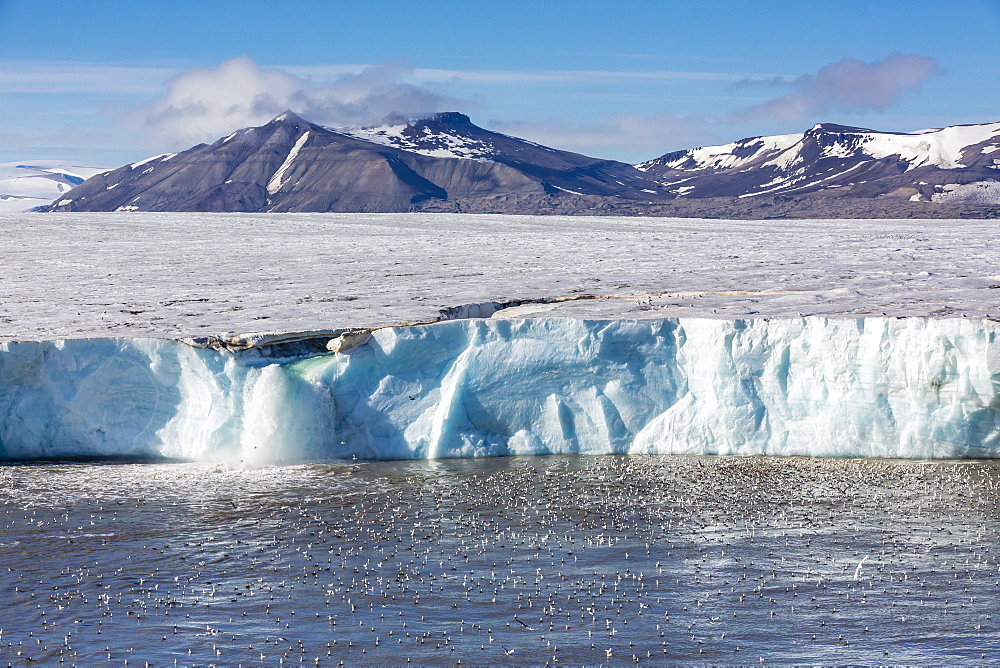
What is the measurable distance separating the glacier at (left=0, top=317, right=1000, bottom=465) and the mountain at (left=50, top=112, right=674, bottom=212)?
10603 cm

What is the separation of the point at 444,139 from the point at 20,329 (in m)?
162

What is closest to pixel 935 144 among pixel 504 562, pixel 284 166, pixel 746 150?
pixel 746 150

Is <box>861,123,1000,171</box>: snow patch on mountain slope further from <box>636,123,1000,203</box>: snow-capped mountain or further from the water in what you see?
the water

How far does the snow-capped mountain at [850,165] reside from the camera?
124250mm

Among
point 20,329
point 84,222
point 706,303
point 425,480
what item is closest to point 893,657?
point 425,480

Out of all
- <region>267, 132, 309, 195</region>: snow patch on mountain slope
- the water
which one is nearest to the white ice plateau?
the water

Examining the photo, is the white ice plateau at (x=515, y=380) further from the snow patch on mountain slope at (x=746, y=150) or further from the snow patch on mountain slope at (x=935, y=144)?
the snow patch on mountain slope at (x=746, y=150)

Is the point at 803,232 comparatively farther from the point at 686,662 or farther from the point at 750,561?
the point at 686,662

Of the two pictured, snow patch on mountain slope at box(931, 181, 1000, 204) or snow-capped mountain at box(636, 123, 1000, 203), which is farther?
snow-capped mountain at box(636, 123, 1000, 203)

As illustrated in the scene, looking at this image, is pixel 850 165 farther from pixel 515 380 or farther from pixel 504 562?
pixel 504 562

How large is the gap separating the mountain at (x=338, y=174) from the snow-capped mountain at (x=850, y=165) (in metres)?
15.1

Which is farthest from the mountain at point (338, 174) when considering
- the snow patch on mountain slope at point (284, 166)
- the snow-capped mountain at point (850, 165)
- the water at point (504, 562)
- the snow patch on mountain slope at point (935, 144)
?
the water at point (504, 562)

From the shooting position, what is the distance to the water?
822 centimetres

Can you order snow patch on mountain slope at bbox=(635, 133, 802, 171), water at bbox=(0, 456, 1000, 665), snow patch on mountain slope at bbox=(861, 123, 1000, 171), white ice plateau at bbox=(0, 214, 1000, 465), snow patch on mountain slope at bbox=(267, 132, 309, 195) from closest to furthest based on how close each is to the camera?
water at bbox=(0, 456, 1000, 665) < white ice plateau at bbox=(0, 214, 1000, 465) < snow patch on mountain slope at bbox=(267, 132, 309, 195) < snow patch on mountain slope at bbox=(861, 123, 1000, 171) < snow patch on mountain slope at bbox=(635, 133, 802, 171)
